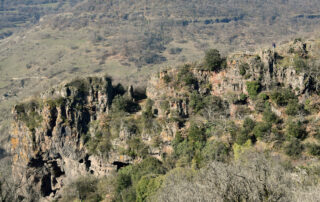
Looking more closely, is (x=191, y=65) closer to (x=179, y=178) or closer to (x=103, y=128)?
(x=103, y=128)

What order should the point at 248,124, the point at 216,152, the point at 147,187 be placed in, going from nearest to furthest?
1. the point at 147,187
2. the point at 216,152
3. the point at 248,124

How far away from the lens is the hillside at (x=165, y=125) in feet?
104

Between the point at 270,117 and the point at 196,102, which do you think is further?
the point at 196,102

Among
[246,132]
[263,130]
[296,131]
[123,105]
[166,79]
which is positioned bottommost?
[246,132]

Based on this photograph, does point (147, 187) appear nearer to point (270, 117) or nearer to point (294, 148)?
point (294, 148)

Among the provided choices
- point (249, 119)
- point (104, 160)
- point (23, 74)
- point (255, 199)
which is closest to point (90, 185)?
point (104, 160)

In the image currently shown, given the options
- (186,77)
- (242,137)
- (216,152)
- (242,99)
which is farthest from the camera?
(186,77)

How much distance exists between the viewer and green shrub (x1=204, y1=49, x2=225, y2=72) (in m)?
39.1

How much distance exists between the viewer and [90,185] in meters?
36.3

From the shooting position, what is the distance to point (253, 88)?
119 feet

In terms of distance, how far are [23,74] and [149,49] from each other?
83548mm

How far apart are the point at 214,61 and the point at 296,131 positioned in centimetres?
1476

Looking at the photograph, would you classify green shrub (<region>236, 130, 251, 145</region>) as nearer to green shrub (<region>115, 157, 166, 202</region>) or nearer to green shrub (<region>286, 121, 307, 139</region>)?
green shrub (<region>286, 121, 307, 139</region>)

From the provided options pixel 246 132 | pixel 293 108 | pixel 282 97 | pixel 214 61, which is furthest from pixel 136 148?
pixel 293 108
